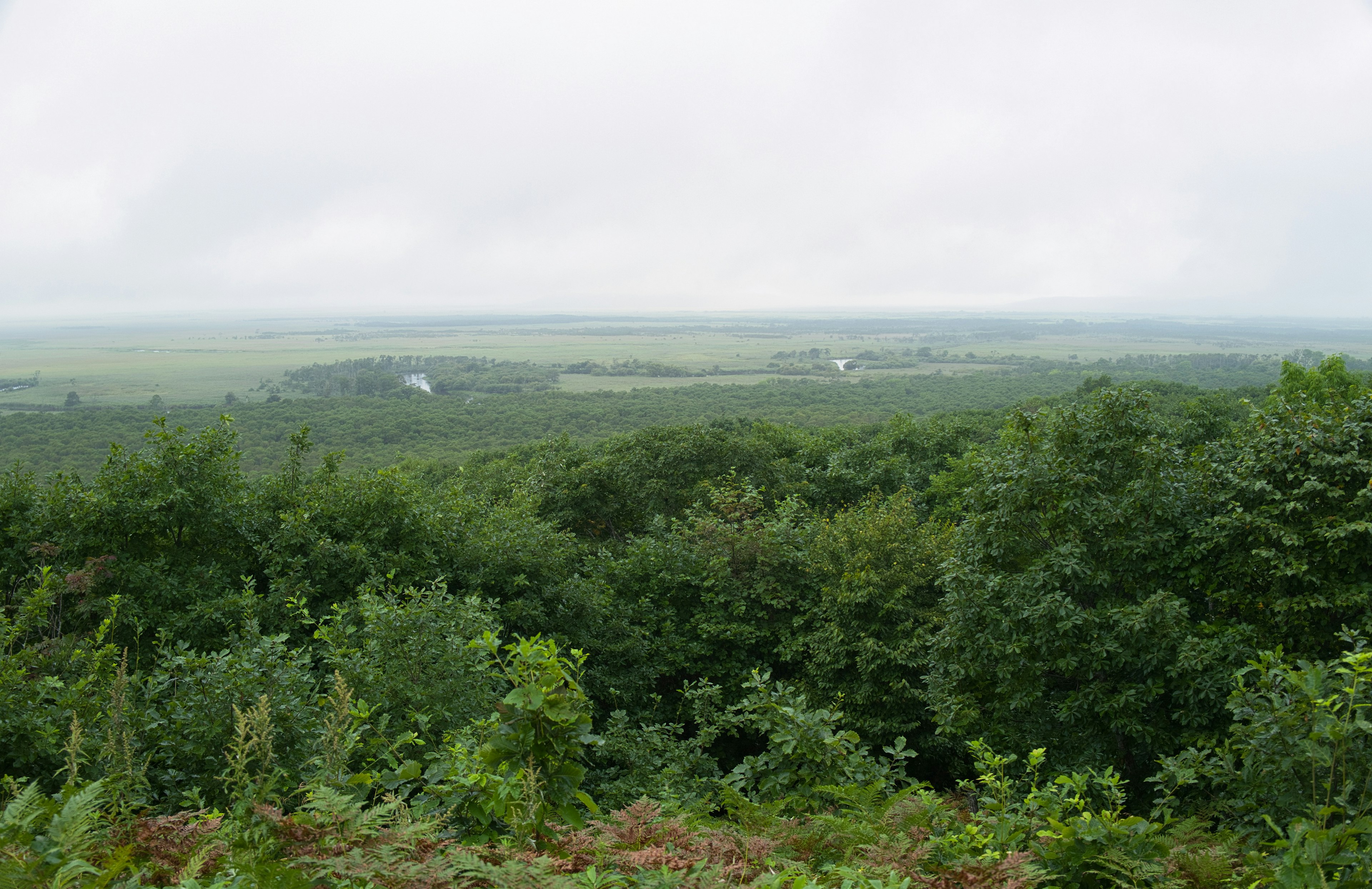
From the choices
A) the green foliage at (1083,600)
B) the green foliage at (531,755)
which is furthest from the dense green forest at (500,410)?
the green foliage at (531,755)

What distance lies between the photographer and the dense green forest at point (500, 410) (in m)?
60.4

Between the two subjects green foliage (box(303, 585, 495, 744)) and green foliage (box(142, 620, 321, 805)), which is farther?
green foliage (box(303, 585, 495, 744))

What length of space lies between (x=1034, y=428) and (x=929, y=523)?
16.7 ft

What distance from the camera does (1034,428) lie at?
10.1 metres

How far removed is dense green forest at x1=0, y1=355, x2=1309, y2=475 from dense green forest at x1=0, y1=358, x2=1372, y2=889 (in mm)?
27197

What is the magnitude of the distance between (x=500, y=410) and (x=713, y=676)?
85.1 m

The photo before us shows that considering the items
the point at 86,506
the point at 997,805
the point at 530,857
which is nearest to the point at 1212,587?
the point at 997,805

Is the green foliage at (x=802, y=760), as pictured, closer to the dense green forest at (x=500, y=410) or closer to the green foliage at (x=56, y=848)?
the green foliage at (x=56, y=848)

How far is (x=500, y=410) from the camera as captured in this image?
93.7 metres

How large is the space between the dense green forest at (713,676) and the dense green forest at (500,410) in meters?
27.2

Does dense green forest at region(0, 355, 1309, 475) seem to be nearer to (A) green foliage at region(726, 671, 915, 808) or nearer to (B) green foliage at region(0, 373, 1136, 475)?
(B) green foliage at region(0, 373, 1136, 475)

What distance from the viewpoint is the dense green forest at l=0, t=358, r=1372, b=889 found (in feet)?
12.2

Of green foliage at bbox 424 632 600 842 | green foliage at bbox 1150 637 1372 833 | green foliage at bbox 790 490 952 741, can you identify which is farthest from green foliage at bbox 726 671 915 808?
green foliage at bbox 790 490 952 741

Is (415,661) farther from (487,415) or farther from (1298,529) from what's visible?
(487,415)
